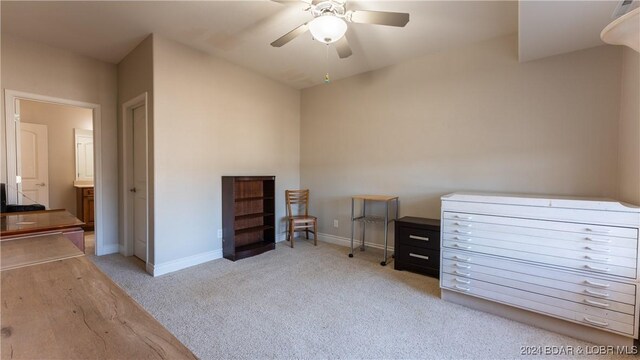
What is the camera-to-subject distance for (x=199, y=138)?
11.1ft

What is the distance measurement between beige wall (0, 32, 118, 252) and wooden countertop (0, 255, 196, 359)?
10.8 feet

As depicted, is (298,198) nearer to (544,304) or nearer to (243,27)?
(243,27)

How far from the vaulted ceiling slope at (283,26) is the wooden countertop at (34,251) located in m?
2.16

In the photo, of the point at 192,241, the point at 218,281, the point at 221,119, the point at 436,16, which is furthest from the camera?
the point at 221,119

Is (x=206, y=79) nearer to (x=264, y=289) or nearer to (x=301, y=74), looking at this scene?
(x=301, y=74)

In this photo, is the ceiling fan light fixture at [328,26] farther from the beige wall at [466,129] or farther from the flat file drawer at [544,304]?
the flat file drawer at [544,304]

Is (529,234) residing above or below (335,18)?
below

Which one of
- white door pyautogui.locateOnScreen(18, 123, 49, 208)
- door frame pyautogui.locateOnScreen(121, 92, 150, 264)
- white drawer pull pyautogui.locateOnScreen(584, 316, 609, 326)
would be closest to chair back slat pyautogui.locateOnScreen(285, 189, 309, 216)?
door frame pyautogui.locateOnScreen(121, 92, 150, 264)

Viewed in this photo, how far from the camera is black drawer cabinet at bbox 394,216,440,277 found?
298 cm

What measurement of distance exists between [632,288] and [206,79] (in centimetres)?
437

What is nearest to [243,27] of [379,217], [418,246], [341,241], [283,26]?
[283,26]

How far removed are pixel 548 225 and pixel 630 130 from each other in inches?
42.7

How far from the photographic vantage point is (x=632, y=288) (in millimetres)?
1785

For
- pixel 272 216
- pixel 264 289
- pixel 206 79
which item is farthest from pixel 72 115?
pixel 264 289
